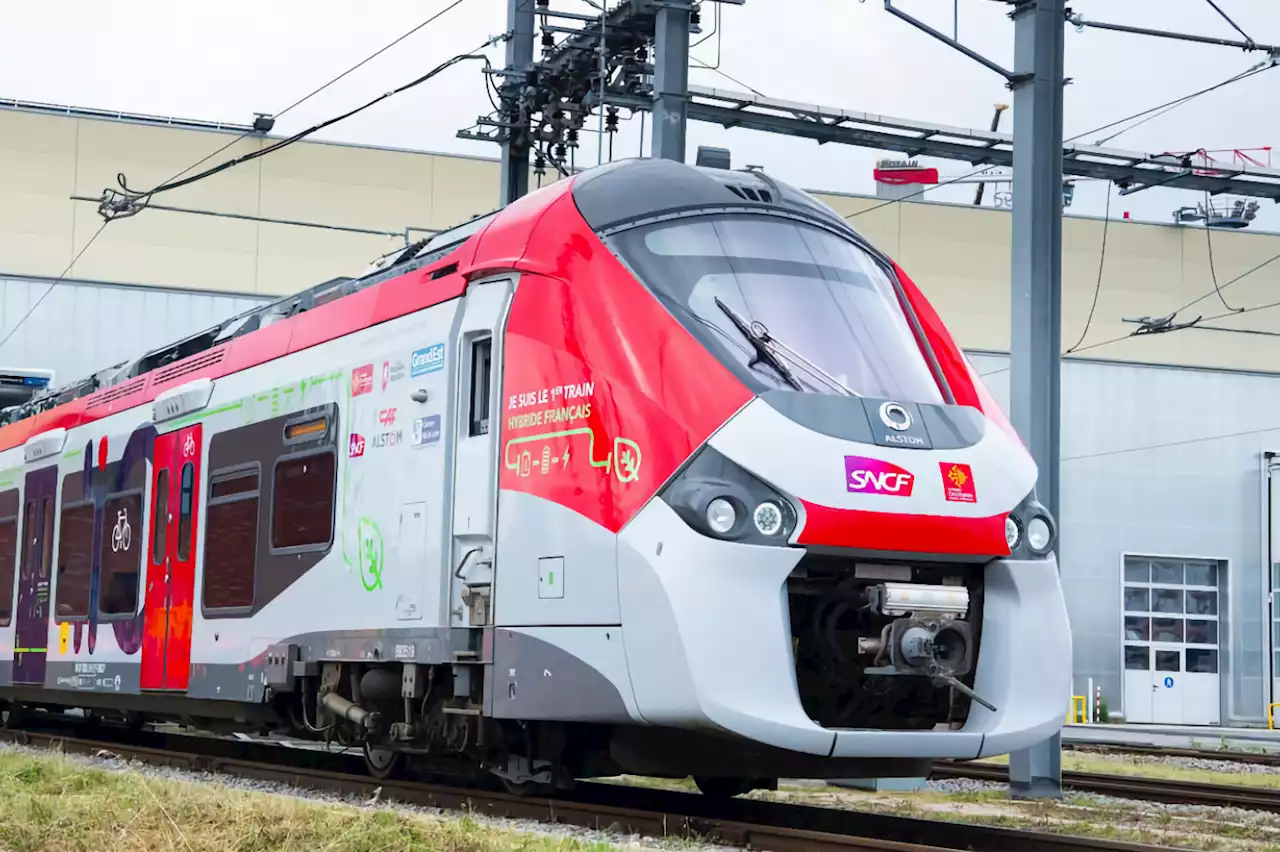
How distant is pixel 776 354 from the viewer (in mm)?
8836

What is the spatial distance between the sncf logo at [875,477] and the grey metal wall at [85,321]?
27.1m

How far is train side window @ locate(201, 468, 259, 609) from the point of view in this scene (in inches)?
480

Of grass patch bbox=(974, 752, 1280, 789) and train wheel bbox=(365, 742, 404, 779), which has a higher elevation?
train wheel bbox=(365, 742, 404, 779)

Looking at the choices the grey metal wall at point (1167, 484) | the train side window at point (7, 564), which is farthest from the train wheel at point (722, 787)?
the grey metal wall at point (1167, 484)

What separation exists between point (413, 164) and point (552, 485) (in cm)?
2997

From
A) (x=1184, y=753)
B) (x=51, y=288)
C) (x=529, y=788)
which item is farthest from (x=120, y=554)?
(x=51, y=288)

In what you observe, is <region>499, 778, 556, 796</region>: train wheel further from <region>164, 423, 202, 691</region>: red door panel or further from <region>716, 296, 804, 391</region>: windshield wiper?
<region>164, 423, 202, 691</region>: red door panel

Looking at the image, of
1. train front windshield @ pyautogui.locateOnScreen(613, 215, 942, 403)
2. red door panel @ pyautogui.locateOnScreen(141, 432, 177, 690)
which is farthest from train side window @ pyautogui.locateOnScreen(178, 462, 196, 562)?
train front windshield @ pyautogui.locateOnScreen(613, 215, 942, 403)

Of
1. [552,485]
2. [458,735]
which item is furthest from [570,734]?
[552,485]

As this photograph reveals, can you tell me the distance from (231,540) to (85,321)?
921 inches

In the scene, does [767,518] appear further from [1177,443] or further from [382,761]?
[1177,443]

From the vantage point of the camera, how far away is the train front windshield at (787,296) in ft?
29.4

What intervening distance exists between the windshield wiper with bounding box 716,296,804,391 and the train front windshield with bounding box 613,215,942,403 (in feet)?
0.04

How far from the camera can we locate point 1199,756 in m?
20.5
